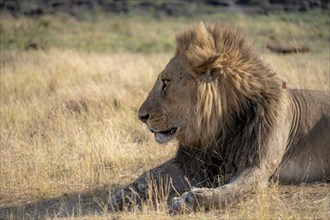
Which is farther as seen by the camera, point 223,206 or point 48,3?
point 48,3

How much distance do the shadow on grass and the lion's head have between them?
746 millimetres

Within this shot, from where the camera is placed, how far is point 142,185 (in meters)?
5.01

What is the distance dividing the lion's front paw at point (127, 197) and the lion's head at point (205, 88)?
43 cm

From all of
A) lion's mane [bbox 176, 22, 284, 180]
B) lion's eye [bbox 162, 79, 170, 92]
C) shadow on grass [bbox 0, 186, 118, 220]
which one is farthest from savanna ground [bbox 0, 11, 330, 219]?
lion's eye [bbox 162, 79, 170, 92]

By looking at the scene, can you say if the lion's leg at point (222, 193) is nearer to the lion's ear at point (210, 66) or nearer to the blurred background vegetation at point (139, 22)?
the lion's ear at point (210, 66)

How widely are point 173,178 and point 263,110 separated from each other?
3.04 ft

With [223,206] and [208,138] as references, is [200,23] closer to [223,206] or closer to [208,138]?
[208,138]

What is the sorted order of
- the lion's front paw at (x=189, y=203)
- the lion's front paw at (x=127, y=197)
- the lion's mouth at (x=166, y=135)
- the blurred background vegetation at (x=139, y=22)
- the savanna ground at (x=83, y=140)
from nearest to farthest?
the lion's front paw at (x=189, y=203) → the savanna ground at (x=83, y=140) → the lion's front paw at (x=127, y=197) → the lion's mouth at (x=166, y=135) → the blurred background vegetation at (x=139, y=22)

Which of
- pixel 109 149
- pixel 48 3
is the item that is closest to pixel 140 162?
pixel 109 149

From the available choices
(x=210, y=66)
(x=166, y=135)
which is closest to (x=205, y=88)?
(x=210, y=66)

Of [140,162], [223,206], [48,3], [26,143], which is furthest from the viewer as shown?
[48,3]

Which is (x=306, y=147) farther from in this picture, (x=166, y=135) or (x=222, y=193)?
(x=166, y=135)

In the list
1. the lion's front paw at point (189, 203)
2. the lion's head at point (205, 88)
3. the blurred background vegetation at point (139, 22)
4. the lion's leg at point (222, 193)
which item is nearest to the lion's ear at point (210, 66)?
the lion's head at point (205, 88)

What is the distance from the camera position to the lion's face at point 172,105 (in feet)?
16.0
